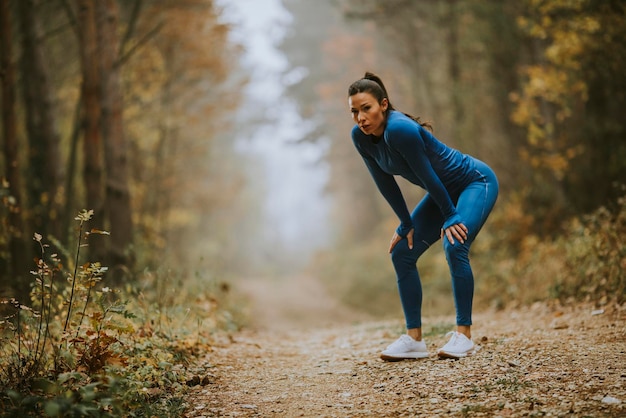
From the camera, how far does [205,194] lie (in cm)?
2419

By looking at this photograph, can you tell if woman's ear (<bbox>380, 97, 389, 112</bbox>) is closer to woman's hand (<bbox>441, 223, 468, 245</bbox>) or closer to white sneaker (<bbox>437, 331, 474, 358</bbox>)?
woman's hand (<bbox>441, 223, 468, 245</bbox>)

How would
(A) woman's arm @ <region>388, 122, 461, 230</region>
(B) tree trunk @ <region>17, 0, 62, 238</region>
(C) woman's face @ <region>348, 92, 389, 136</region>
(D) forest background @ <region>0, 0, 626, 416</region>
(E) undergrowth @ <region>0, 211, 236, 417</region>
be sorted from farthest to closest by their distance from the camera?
(B) tree trunk @ <region>17, 0, 62, 238</region> → (D) forest background @ <region>0, 0, 626, 416</region> → (C) woman's face @ <region>348, 92, 389, 136</region> → (A) woman's arm @ <region>388, 122, 461, 230</region> → (E) undergrowth @ <region>0, 211, 236, 417</region>

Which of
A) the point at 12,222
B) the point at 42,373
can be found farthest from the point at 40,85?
the point at 42,373

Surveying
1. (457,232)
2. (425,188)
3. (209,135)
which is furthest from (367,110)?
(209,135)

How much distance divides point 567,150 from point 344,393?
7.47 metres

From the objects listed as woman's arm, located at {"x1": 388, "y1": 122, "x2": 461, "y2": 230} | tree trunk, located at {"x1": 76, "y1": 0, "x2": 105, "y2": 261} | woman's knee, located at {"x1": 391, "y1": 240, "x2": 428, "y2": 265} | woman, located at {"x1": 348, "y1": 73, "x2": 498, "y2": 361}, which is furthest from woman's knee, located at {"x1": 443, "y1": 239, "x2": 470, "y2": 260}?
tree trunk, located at {"x1": 76, "y1": 0, "x2": 105, "y2": 261}

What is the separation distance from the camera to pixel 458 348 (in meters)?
4.23

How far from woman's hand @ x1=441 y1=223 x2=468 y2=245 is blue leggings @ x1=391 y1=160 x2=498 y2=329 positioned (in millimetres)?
71

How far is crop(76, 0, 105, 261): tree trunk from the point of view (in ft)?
26.5

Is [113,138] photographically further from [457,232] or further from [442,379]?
[442,379]

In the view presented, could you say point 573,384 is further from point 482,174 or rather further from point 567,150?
point 567,150

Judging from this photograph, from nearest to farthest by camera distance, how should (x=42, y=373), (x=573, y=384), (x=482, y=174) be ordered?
(x=573, y=384), (x=42, y=373), (x=482, y=174)

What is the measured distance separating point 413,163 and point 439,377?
1.52m

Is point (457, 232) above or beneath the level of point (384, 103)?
beneath
